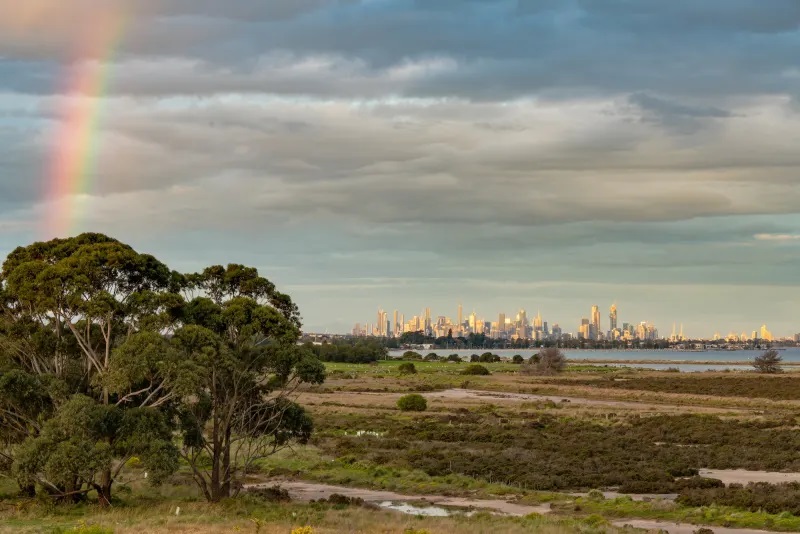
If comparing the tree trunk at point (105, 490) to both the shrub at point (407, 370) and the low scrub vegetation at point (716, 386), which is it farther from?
the shrub at point (407, 370)

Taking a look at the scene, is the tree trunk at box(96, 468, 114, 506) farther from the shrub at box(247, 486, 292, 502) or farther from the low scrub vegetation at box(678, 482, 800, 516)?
the low scrub vegetation at box(678, 482, 800, 516)

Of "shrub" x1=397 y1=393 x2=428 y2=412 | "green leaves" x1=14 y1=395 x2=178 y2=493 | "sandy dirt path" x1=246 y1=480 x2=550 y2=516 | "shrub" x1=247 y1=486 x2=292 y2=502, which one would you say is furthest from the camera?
"shrub" x1=397 y1=393 x2=428 y2=412

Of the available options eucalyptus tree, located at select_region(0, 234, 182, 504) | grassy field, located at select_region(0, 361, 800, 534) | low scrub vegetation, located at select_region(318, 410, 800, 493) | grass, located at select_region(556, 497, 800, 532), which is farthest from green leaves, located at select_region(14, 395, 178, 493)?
low scrub vegetation, located at select_region(318, 410, 800, 493)

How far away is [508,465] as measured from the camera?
2030 inches

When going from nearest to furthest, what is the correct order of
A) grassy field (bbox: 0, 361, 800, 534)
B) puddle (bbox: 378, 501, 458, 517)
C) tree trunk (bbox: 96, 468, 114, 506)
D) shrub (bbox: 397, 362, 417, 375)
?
grassy field (bbox: 0, 361, 800, 534) < tree trunk (bbox: 96, 468, 114, 506) < puddle (bbox: 378, 501, 458, 517) < shrub (bbox: 397, 362, 417, 375)

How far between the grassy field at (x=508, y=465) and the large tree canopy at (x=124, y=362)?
7.74 feet

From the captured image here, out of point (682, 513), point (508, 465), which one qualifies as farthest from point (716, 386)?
point (682, 513)

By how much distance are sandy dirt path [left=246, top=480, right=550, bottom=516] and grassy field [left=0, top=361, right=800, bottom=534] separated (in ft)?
3.25

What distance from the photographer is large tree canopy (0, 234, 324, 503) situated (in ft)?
97.9

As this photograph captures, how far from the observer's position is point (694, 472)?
156 feet

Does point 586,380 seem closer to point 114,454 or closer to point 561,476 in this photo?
point 561,476

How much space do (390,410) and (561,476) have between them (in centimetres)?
4799

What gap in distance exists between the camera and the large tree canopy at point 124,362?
29828 mm

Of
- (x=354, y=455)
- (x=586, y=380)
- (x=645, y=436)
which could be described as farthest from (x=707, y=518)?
(x=586, y=380)
